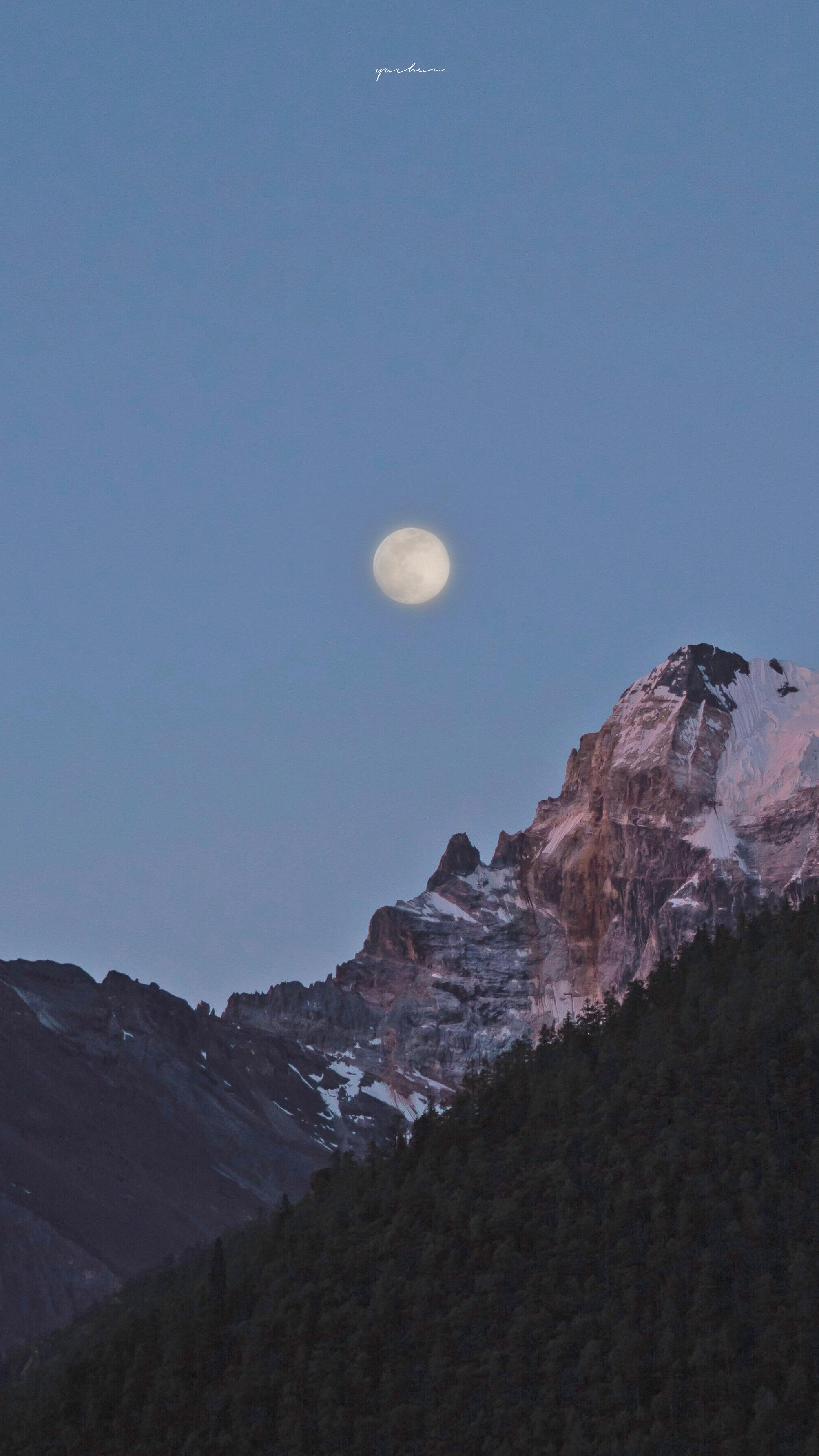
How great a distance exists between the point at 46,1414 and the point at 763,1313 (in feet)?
207

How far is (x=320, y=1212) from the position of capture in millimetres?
169500

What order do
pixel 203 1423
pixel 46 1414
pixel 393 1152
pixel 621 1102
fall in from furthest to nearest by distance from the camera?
pixel 393 1152 < pixel 621 1102 < pixel 46 1414 < pixel 203 1423

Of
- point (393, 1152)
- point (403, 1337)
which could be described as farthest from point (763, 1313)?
point (393, 1152)

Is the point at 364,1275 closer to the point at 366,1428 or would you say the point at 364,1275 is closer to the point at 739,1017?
the point at 366,1428

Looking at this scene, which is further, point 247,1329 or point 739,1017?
point 739,1017

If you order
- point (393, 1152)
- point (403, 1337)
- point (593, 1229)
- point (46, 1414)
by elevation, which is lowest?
point (46, 1414)

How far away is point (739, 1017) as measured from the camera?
17012 cm

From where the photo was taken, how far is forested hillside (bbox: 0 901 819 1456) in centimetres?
12444

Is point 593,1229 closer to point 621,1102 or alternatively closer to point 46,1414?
point 621,1102

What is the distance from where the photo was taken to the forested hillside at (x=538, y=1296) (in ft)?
408

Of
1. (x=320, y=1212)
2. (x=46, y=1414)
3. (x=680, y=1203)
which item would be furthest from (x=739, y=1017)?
(x=46, y=1414)

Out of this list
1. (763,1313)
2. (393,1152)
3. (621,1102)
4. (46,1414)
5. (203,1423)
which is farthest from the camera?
(393,1152)

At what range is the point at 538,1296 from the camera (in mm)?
138000

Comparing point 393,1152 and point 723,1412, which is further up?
point 393,1152
